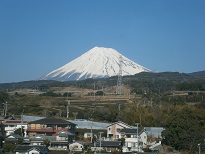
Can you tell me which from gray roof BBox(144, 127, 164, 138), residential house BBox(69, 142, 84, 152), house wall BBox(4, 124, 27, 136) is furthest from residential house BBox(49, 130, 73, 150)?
gray roof BBox(144, 127, 164, 138)

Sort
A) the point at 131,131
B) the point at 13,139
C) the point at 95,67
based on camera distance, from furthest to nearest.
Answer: the point at 95,67
the point at 131,131
the point at 13,139

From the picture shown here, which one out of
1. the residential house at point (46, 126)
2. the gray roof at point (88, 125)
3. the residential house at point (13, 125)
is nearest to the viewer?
the residential house at point (46, 126)

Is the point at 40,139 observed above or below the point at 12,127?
below

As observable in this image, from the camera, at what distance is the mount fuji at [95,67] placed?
107m

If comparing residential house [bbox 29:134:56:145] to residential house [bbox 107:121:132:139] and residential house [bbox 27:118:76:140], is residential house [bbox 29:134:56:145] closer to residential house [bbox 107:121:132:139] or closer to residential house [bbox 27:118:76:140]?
residential house [bbox 27:118:76:140]

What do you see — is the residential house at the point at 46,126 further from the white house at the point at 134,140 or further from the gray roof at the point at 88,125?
the gray roof at the point at 88,125

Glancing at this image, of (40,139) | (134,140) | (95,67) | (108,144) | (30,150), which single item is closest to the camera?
(30,150)

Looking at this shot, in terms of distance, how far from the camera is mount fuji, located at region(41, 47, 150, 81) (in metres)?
107

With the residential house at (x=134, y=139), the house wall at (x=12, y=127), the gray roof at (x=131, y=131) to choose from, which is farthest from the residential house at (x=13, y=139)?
the gray roof at (x=131, y=131)

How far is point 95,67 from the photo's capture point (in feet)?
370

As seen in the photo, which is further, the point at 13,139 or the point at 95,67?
the point at 95,67

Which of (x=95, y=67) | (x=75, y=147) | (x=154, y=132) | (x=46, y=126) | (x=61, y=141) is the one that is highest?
(x=95, y=67)

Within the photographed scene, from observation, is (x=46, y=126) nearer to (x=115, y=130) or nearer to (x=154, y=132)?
(x=115, y=130)

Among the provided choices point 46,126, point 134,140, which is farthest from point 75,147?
point 46,126
